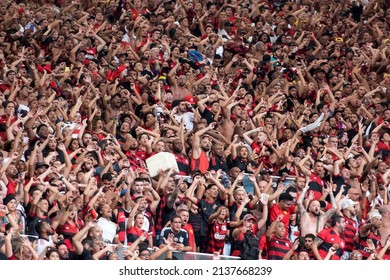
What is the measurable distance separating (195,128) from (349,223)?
11.3 ft

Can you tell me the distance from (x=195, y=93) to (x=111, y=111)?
163 cm

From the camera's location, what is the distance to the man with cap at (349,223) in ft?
58.2

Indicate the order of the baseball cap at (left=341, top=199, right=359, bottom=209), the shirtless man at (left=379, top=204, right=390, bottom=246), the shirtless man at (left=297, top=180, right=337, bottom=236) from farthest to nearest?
the baseball cap at (left=341, top=199, right=359, bottom=209) < the shirtless man at (left=379, top=204, right=390, bottom=246) < the shirtless man at (left=297, top=180, right=337, bottom=236)

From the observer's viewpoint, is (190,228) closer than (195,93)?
Yes

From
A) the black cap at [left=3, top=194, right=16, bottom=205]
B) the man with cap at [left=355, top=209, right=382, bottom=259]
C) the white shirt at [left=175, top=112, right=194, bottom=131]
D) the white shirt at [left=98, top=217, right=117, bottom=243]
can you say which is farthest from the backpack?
the white shirt at [left=175, top=112, right=194, bottom=131]

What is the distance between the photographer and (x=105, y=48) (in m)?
23.7

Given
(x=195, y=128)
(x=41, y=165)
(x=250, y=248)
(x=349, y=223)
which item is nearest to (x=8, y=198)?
(x=41, y=165)

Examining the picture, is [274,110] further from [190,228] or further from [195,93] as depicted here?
[190,228]

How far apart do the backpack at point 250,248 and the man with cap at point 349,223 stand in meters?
1.19

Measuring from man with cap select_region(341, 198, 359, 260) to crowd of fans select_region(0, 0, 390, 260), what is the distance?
2cm

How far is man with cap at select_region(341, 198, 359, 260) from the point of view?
58.2 ft

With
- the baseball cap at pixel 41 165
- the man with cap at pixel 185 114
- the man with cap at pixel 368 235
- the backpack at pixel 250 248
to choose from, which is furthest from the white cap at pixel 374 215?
the baseball cap at pixel 41 165

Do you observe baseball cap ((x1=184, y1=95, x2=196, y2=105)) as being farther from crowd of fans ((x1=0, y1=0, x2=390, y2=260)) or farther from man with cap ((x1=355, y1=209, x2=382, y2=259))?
man with cap ((x1=355, y1=209, x2=382, y2=259))
